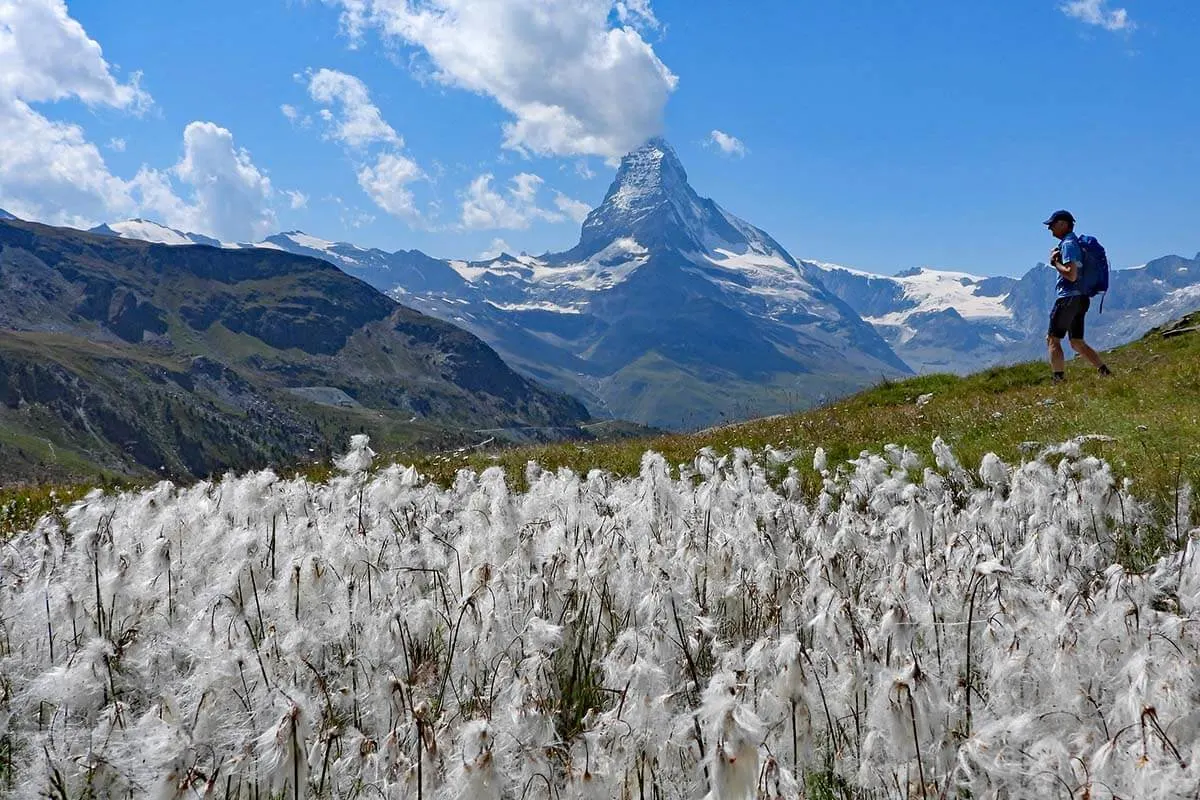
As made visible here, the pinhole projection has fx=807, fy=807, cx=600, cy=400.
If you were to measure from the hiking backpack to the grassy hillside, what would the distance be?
2.14 metres

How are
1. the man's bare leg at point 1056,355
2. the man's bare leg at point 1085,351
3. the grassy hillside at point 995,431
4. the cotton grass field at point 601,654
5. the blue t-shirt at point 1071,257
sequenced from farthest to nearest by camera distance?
the man's bare leg at point 1085,351 < the man's bare leg at point 1056,355 < the blue t-shirt at point 1071,257 < the grassy hillside at point 995,431 < the cotton grass field at point 601,654

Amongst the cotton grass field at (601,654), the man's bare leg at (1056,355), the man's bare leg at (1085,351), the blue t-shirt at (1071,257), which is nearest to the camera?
the cotton grass field at (601,654)

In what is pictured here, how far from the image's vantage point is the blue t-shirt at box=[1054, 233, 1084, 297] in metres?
18.1

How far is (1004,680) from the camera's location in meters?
3.47

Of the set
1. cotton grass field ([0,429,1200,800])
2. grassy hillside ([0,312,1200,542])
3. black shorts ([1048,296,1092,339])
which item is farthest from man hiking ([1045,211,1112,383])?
cotton grass field ([0,429,1200,800])

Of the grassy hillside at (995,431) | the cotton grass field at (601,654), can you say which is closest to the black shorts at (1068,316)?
the grassy hillside at (995,431)

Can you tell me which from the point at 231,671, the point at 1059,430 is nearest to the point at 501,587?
the point at 231,671

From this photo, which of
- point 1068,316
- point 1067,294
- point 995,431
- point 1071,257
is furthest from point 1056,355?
point 995,431

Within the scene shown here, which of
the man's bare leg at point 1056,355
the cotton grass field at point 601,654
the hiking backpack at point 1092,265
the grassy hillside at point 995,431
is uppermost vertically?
the hiking backpack at point 1092,265

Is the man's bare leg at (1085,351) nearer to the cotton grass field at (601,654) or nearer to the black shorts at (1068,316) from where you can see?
the black shorts at (1068,316)

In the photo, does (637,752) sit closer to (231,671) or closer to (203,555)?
(231,671)

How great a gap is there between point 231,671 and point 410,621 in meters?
1.00

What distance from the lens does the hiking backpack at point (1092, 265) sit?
714 inches

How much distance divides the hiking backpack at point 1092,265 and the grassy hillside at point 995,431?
2.14 metres
